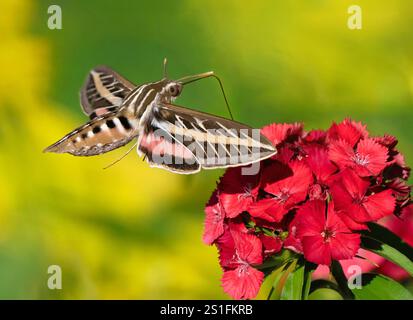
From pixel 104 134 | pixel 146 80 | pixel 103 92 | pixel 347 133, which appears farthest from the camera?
pixel 146 80

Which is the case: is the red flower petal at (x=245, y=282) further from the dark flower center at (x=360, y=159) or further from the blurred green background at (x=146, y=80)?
the blurred green background at (x=146, y=80)

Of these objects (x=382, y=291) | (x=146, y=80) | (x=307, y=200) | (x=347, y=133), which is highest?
(x=146, y=80)

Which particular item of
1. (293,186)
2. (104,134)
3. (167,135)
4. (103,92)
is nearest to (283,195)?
(293,186)

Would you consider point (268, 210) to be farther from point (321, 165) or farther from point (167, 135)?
point (167, 135)

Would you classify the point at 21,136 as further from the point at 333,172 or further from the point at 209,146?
the point at 333,172

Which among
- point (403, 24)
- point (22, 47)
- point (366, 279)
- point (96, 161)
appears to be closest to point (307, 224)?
point (366, 279)

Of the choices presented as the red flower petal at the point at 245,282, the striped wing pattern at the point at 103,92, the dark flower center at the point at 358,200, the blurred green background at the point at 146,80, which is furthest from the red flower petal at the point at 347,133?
the blurred green background at the point at 146,80

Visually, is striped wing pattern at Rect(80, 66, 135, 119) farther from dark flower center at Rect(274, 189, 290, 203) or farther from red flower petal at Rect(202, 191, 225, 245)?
dark flower center at Rect(274, 189, 290, 203)
